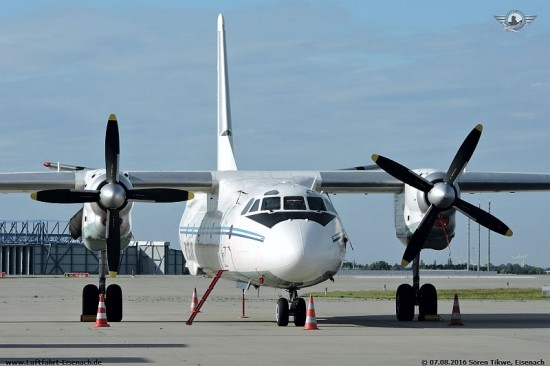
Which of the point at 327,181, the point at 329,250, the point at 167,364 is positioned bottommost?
the point at 167,364

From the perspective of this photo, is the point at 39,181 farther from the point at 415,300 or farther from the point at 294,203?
the point at 415,300

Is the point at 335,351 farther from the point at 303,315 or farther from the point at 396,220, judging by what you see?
the point at 396,220

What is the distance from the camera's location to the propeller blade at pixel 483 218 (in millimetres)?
24594

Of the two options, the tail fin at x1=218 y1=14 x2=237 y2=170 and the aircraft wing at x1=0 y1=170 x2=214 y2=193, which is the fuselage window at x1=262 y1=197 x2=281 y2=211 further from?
the tail fin at x1=218 y1=14 x2=237 y2=170

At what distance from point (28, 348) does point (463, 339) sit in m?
7.37

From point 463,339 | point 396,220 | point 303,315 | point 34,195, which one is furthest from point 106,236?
point 463,339

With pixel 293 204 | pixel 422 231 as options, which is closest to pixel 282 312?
pixel 293 204

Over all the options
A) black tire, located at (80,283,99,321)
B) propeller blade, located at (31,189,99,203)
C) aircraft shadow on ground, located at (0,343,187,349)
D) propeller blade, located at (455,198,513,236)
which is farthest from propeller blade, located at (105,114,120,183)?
propeller blade, located at (455,198,513,236)

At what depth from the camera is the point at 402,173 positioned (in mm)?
24344

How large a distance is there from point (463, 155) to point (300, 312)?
5300 millimetres

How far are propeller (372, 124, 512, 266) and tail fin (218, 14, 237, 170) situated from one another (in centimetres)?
653

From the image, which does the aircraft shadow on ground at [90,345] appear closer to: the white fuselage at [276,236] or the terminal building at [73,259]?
the white fuselage at [276,236]

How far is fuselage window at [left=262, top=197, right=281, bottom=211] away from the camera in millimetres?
21953

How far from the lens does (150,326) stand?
22750 mm
